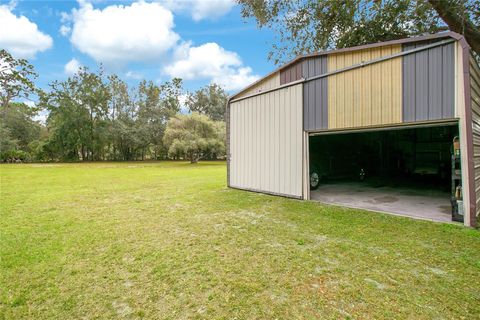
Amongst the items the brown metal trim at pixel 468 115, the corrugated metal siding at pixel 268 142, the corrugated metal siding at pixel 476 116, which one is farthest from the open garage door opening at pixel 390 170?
the corrugated metal siding at pixel 268 142

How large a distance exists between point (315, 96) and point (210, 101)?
32.9m

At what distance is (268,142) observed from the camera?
22.5 feet

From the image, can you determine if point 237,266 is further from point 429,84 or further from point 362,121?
point 429,84

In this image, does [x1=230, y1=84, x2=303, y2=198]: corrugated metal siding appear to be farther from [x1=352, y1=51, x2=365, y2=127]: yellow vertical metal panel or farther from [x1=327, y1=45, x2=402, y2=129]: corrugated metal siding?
[x1=352, y1=51, x2=365, y2=127]: yellow vertical metal panel

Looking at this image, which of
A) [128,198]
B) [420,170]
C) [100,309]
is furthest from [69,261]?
[420,170]

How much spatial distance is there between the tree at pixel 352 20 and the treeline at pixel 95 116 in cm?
2036

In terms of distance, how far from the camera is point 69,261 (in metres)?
2.87

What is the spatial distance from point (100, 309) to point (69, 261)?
1234 mm

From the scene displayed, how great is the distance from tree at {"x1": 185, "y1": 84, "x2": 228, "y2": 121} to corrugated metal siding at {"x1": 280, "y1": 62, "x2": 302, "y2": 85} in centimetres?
3009

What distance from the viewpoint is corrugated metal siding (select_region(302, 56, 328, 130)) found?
18.4 ft

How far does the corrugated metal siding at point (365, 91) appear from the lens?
15.0ft

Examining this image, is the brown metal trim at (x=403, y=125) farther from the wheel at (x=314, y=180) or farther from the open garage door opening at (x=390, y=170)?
the wheel at (x=314, y=180)

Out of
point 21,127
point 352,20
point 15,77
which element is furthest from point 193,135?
point 21,127

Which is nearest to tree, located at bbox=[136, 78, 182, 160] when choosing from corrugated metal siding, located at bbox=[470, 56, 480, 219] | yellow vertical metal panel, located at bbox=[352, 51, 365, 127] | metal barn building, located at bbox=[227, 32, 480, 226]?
metal barn building, located at bbox=[227, 32, 480, 226]
